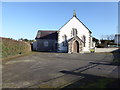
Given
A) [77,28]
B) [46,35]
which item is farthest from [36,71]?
[46,35]

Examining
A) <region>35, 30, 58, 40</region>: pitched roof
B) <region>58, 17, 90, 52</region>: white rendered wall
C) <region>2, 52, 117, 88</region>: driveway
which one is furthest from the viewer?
<region>35, 30, 58, 40</region>: pitched roof

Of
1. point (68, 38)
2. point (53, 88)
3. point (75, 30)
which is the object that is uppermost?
point (75, 30)

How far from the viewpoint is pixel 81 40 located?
96.4 feet

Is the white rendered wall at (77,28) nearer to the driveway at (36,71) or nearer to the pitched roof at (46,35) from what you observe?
the pitched roof at (46,35)

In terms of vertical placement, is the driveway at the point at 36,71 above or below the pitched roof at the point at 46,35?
below

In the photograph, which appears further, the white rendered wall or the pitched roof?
the pitched roof

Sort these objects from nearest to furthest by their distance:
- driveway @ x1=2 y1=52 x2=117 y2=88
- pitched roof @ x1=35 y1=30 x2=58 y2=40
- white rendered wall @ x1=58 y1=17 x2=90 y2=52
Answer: driveway @ x1=2 y1=52 x2=117 y2=88, white rendered wall @ x1=58 y1=17 x2=90 y2=52, pitched roof @ x1=35 y1=30 x2=58 y2=40

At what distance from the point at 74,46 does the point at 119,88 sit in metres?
24.6

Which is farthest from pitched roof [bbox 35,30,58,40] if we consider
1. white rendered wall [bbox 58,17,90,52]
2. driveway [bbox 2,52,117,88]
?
driveway [bbox 2,52,117,88]

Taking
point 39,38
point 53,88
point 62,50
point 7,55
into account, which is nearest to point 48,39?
point 39,38

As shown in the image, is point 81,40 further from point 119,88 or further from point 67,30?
point 119,88

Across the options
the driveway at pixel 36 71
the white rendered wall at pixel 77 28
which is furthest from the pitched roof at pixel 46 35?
the driveway at pixel 36 71

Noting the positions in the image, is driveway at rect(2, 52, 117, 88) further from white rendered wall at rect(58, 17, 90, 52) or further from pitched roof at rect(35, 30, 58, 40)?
pitched roof at rect(35, 30, 58, 40)

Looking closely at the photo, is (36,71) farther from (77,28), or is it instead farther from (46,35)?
(46,35)
